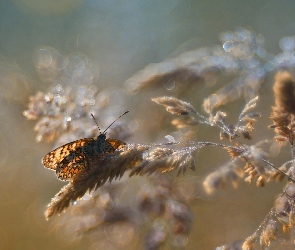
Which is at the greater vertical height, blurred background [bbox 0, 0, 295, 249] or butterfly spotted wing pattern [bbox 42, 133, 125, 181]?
blurred background [bbox 0, 0, 295, 249]

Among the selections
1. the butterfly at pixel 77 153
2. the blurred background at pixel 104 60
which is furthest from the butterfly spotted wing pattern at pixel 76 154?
the blurred background at pixel 104 60

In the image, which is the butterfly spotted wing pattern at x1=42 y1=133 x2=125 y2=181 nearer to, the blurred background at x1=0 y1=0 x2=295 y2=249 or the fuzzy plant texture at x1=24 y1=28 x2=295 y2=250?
the fuzzy plant texture at x1=24 y1=28 x2=295 y2=250

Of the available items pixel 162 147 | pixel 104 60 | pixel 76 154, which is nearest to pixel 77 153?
pixel 76 154

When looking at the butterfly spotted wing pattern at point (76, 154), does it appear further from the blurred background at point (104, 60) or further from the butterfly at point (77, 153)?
the blurred background at point (104, 60)

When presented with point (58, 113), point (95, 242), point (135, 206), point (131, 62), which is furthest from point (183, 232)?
point (131, 62)

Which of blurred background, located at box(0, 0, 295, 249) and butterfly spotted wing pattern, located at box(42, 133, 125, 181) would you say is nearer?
butterfly spotted wing pattern, located at box(42, 133, 125, 181)

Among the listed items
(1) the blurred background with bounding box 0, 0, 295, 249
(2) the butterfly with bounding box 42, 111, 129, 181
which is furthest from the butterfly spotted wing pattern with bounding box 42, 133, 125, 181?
(1) the blurred background with bounding box 0, 0, 295, 249
